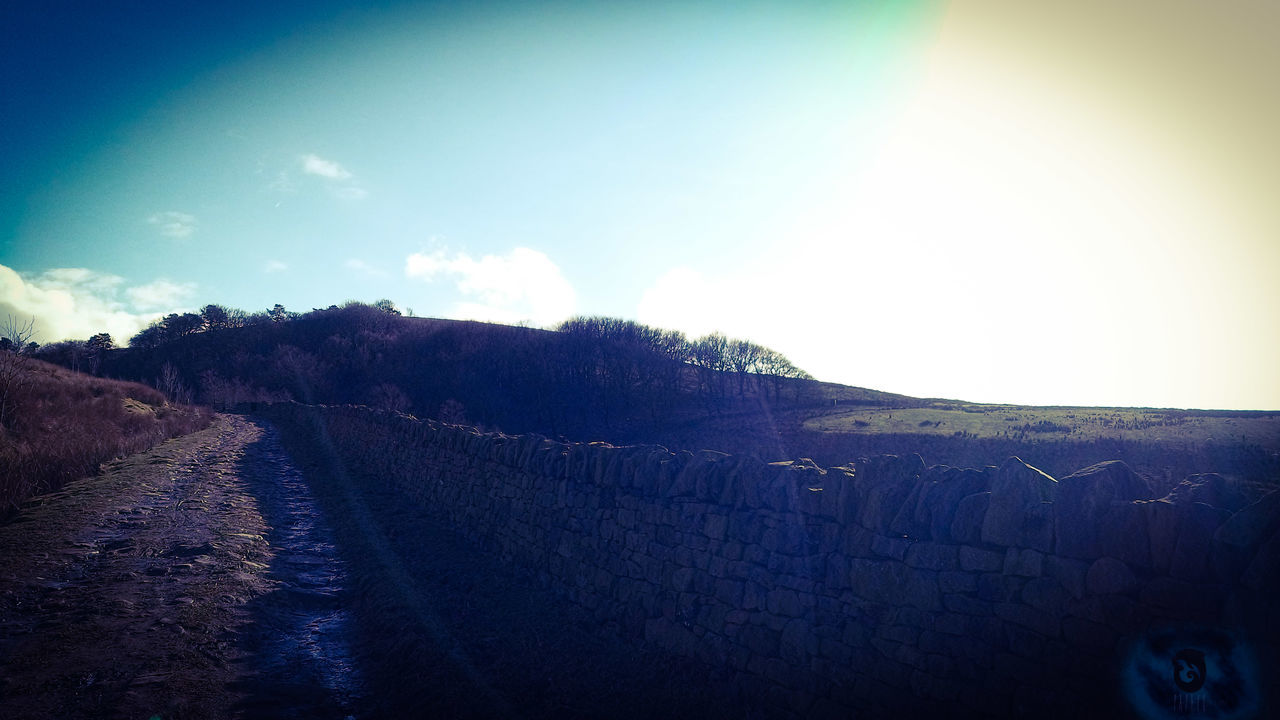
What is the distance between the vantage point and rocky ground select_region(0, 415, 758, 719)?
5.32 m

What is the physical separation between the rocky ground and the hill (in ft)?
77.1

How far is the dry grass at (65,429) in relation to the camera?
462 inches

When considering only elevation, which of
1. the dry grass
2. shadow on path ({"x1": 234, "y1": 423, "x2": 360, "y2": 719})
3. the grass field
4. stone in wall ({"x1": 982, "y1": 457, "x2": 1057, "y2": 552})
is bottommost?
shadow on path ({"x1": 234, "y1": 423, "x2": 360, "y2": 719})

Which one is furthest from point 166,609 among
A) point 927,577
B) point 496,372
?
point 496,372

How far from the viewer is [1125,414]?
142 ft

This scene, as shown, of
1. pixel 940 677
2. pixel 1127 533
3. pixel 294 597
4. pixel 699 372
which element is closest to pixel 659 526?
pixel 940 677

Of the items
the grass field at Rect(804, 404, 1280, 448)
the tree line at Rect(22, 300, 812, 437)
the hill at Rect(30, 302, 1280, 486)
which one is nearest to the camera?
the grass field at Rect(804, 404, 1280, 448)

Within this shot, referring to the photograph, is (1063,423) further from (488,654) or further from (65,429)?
(65,429)

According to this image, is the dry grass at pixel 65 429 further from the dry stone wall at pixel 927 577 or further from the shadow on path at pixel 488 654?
the dry stone wall at pixel 927 577

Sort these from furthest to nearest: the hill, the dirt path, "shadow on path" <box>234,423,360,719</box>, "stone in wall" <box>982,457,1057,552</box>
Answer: the hill → "shadow on path" <box>234,423,360,719</box> → the dirt path → "stone in wall" <box>982,457,1057,552</box>

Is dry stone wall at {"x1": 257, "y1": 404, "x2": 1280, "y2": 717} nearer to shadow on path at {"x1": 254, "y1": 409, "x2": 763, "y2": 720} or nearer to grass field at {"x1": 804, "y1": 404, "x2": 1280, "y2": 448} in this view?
shadow on path at {"x1": 254, "y1": 409, "x2": 763, "y2": 720}

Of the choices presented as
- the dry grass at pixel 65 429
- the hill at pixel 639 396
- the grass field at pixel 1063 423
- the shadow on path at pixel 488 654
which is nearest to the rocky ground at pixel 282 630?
the shadow on path at pixel 488 654

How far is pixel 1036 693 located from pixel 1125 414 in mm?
51505

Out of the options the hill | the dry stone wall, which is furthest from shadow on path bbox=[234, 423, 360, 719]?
Answer: the hill
